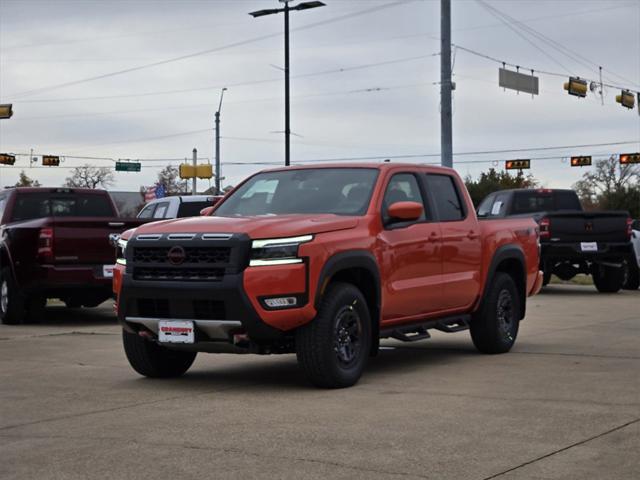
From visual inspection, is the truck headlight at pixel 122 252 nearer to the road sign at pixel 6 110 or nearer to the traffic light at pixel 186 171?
the road sign at pixel 6 110

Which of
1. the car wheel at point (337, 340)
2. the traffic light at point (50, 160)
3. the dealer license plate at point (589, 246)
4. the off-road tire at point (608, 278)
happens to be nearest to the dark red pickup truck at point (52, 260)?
the car wheel at point (337, 340)

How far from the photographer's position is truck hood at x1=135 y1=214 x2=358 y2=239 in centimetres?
873

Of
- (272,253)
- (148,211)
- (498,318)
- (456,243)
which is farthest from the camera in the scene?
(148,211)

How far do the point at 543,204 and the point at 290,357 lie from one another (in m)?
14.4

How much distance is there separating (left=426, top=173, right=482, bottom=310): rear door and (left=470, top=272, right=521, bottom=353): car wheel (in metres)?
0.28

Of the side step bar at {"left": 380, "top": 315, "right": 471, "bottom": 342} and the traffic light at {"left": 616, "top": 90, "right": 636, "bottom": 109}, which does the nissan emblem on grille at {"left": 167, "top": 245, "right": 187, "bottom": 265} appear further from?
the traffic light at {"left": 616, "top": 90, "right": 636, "bottom": 109}

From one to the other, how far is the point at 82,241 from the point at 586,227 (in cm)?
1067

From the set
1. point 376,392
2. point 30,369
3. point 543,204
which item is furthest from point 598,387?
point 543,204

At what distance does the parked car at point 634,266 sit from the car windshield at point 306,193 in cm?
1432

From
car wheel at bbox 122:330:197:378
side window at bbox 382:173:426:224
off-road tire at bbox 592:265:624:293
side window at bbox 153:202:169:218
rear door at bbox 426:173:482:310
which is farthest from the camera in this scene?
off-road tire at bbox 592:265:624:293

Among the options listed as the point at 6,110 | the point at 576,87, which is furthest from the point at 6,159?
the point at 576,87

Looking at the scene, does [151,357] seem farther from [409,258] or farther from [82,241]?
[82,241]

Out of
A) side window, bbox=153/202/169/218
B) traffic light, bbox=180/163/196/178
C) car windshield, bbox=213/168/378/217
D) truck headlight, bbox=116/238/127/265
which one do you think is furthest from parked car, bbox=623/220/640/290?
traffic light, bbox=180/163/196/178

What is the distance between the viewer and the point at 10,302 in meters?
15.7
